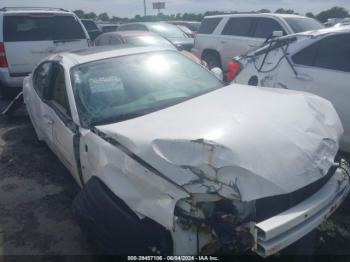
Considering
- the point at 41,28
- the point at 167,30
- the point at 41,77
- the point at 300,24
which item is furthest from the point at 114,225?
the point at 167,30

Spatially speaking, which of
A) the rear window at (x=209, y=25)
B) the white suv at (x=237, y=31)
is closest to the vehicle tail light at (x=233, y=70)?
the white suv at (x=237, y=31)

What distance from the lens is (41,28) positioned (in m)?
6.92

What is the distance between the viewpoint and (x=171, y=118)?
9.02 feet

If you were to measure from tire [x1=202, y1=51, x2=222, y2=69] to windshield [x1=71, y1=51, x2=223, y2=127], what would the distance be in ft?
18.3

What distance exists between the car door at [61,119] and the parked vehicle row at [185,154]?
2cm

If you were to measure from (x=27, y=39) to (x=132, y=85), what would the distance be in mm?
4340

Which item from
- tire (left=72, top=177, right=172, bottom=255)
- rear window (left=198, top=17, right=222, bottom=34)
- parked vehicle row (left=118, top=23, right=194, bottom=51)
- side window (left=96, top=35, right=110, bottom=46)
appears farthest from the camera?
parked vehicle row (left=118, top=23, right=194, bottom=51)

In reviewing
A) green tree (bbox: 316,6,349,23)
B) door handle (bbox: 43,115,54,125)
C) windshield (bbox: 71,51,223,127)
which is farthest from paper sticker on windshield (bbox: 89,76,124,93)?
green tree (bbox: 316,6,349,23)

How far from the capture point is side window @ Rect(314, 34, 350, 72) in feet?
13.4

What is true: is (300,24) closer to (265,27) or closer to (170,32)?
(265,27)

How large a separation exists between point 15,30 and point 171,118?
5.24 m

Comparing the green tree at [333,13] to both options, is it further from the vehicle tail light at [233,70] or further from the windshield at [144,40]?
the vehicle tail light at [233,70]

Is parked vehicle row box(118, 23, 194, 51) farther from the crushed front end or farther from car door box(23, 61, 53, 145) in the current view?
the crushed front end

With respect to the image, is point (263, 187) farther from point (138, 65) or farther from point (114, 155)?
point (138, 65)
